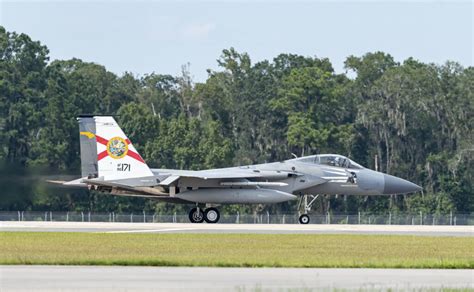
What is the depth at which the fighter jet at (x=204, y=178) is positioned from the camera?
4266 cm

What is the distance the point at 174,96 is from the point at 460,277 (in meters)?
73.3

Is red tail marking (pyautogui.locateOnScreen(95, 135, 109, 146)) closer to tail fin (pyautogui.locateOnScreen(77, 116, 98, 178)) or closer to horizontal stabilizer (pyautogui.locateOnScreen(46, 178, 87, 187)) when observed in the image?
tail fin (pyautogui.locateOnScreen(77, 116, 98, 178))

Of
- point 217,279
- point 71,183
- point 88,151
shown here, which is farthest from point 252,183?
point 217,279

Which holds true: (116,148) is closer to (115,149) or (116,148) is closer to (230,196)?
(115,149)

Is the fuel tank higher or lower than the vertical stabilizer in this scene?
lower

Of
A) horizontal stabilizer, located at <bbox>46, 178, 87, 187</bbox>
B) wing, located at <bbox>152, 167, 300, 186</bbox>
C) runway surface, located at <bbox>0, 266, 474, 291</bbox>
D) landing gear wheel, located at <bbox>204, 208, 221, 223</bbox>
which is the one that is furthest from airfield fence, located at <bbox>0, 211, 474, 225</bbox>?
runway surface, located at <bbox>0, 266, 474, 291</bbox>

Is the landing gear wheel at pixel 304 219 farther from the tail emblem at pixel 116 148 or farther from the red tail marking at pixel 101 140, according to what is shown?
the red tail marking at pixel 101 140

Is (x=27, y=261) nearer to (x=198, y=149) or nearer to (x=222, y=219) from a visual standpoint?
(x=222, y=219)

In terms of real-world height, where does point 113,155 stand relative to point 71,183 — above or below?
above

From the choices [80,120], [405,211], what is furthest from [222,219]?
[405,211]

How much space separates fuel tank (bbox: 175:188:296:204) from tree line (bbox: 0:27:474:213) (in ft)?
76.1

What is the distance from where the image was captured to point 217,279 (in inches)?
688

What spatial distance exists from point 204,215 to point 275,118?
39110mm

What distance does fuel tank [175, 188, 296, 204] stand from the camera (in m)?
43.4
